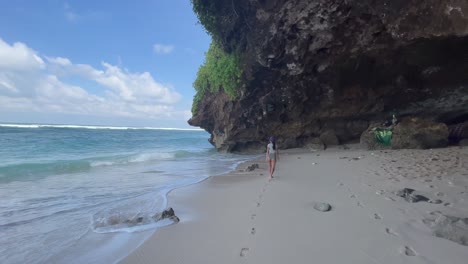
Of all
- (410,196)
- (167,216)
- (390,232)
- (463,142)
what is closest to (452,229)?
(390,232)

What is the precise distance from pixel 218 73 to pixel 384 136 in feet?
33.1

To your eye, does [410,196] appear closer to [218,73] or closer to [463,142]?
[463,142]

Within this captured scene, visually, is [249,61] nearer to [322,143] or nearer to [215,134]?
[322,143]

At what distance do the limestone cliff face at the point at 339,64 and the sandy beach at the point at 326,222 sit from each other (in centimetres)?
555

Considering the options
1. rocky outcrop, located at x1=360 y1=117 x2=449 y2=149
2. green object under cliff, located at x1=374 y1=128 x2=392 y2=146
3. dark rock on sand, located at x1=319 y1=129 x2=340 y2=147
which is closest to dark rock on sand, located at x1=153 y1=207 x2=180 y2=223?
rocky outcrop, located at x1=360 y1=117 x2=449 y2=149

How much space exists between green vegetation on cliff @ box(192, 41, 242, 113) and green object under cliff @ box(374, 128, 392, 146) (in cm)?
796

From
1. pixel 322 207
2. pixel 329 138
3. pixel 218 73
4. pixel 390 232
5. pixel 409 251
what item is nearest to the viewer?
pixel 409 251

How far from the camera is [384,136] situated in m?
13.6

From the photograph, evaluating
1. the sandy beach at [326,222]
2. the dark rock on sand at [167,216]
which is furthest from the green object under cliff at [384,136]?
the dark rock on sand at [167,216]

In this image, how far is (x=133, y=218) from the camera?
17.8ft

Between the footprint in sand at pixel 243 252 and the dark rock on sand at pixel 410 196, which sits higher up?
the dark rock on sand at pixel 410 196

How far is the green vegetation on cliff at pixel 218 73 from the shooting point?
17233 mm

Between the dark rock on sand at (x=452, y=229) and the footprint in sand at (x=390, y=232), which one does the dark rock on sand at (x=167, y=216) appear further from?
the dark rock on sand at (x=452, y=229)

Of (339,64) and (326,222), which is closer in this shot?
(326,222)
